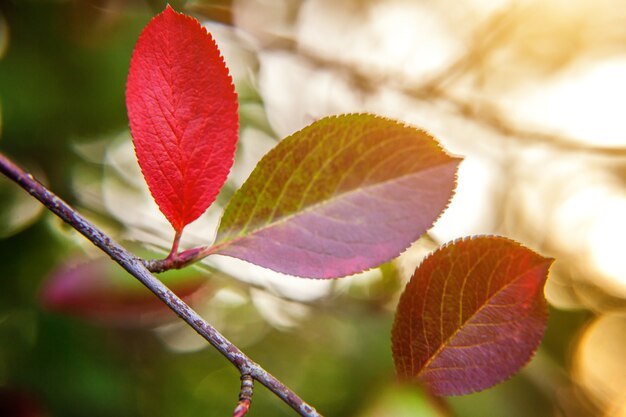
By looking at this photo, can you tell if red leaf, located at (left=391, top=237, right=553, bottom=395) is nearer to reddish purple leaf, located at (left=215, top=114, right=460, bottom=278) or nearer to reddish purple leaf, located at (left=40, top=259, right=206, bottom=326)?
reddish purple leaf, located at (left=215, top=114, right=460, bottom=278)

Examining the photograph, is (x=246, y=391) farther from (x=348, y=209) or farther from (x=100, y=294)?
(x=100, y=294)

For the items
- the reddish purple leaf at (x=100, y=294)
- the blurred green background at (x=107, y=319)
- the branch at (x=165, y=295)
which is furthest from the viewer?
the blurred green background at (x=107, y=319)

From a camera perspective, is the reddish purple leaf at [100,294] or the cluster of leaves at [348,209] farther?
the reddish purple leaf at [100,294]

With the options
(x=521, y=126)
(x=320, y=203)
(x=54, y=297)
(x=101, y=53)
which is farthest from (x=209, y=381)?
(x=521, y=126)

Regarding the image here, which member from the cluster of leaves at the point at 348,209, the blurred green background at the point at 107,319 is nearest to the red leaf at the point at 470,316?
the cluster of leaves at the point at 348,209

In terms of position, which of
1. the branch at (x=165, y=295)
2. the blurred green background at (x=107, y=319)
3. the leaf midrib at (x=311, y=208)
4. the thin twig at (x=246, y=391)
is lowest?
the blurred green background at (x=107, y=319)

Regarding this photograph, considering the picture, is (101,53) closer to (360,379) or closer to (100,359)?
(100,359)

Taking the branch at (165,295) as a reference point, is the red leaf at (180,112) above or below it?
above

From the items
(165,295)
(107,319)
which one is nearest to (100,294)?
(107,319)

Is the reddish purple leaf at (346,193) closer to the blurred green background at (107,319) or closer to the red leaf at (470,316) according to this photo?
the red leaf at (470,316)
